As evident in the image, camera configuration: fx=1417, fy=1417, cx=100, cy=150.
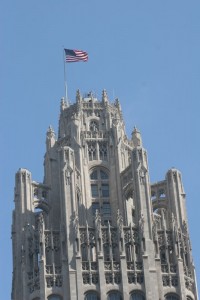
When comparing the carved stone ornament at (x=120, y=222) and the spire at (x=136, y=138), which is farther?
the spire at (x=136, y=138)

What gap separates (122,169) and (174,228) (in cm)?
1068

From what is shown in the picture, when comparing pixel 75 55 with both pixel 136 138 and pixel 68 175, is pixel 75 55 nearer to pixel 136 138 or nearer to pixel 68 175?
pixel 136 138

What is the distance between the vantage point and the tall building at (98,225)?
135375 mm

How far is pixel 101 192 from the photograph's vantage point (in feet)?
480

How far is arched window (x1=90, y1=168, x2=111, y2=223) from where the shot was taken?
14500 cm

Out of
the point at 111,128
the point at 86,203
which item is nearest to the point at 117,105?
the point at 111,128

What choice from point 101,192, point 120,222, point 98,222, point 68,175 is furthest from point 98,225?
point 101,192

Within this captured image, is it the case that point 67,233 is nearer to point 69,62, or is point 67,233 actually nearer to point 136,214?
point 136,214

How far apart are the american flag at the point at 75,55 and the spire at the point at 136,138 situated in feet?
31.2

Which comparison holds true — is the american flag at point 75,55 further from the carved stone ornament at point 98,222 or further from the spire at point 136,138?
the carved stone ornament at point 98,222

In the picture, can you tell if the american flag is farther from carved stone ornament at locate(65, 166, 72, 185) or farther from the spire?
carved stone ornament at locate(65, 166, 72, 185)

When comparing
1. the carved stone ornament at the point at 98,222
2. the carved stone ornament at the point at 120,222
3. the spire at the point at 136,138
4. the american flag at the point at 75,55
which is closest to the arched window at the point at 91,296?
the carved stone ornament at the point at 98,222

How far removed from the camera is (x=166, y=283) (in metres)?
136

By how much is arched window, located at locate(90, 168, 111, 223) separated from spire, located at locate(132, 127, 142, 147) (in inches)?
262
